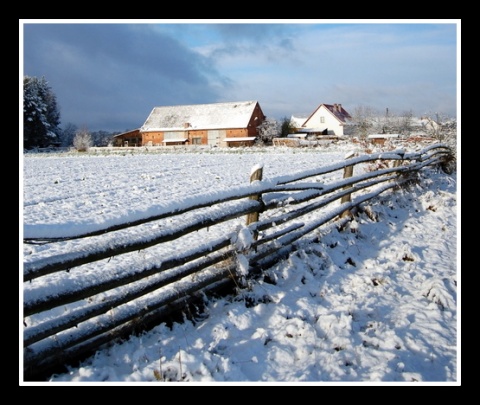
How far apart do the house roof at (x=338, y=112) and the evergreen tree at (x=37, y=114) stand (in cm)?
3653

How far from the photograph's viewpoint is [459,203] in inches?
130

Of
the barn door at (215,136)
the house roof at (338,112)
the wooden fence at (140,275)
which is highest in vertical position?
the house roof at (338,112)

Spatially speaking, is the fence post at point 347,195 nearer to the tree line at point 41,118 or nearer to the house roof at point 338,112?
the tree line at point 41,118

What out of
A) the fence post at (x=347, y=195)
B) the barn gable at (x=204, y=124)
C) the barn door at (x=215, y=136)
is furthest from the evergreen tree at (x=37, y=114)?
the fence post at (x=347, y=195)

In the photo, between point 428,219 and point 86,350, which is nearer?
point 86,350

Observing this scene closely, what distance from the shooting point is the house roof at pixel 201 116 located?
49641 millimetres

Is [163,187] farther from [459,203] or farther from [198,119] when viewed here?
[198,119]

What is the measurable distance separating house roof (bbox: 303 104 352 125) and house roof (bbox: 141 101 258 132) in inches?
492

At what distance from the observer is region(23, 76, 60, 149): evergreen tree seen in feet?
141

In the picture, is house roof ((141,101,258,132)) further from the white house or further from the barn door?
the white house

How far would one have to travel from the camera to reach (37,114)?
4325 cm

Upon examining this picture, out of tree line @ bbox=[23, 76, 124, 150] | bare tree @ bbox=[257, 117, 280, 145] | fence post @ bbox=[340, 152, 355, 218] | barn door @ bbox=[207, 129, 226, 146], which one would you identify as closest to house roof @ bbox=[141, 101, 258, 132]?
barn door @ bbox=[207, 129, 226, 146]

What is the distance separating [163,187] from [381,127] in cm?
4536
